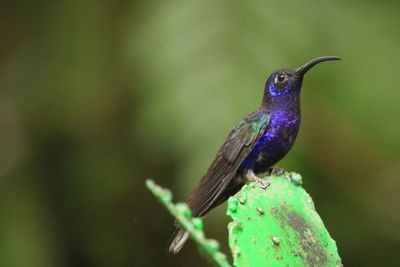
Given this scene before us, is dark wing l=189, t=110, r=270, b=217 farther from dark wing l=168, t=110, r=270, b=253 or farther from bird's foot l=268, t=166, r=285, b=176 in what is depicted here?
bird's foot l=268, t=166, r=285, b=176

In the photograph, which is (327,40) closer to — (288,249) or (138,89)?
(138,89)

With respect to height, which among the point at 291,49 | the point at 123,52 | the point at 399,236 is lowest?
the point at 399,236

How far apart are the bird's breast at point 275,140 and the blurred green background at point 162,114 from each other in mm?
833

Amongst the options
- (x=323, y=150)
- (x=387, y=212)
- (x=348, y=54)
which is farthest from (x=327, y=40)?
(x=387, y=212)

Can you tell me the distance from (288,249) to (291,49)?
221cm

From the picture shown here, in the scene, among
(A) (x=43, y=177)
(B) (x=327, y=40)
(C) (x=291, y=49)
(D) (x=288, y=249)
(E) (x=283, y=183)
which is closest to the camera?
(D) (x=288, y=249)

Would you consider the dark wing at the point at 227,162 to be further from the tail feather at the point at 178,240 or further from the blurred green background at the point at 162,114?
the blurred green background at the point at 162,114

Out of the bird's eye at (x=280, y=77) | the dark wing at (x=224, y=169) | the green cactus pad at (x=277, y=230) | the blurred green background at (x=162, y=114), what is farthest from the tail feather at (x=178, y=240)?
the blurred green background at (x=162, y=114)

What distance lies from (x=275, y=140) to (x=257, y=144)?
2.3 inches

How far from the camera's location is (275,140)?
7.66 feet

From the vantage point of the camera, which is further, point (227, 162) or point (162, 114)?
point (162, 114)

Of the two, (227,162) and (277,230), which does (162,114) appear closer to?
(227,162)

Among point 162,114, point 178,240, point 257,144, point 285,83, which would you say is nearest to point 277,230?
point 178,240

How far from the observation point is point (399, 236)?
147 inches
